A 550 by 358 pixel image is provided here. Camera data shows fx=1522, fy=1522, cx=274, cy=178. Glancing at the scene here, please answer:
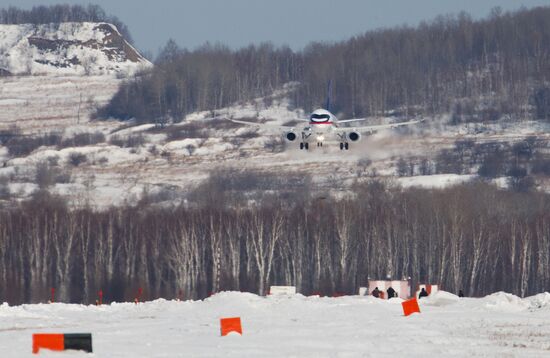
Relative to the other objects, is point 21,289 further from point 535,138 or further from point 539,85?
point 539,85

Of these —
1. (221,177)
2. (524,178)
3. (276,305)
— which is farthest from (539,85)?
(276,305)

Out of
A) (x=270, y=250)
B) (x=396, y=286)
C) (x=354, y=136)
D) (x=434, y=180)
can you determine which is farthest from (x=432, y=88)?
(x=396, y=286)

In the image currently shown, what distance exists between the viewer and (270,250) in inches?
4107

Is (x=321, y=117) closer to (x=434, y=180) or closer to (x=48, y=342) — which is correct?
(x=48, y=342)

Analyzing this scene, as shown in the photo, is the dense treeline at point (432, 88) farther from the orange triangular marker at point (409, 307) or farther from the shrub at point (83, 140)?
the orange triangular marker at point (409, 307)

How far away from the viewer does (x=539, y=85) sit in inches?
7200

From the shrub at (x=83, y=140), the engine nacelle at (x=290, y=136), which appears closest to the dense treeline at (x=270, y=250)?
the engine nacelle at (x=290, y=136)

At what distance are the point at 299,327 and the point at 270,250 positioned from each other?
55.3 m

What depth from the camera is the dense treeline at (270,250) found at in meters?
101

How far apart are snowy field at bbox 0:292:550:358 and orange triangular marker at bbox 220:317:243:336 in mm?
232

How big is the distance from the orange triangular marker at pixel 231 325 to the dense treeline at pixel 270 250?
5122cm

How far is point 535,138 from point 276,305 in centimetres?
10521

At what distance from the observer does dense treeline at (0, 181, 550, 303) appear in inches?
3967

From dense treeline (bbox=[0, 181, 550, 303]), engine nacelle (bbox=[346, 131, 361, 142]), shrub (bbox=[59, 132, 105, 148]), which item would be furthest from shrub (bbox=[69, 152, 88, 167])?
engine nacelle (bbox=[346, 131, 361, 142])
